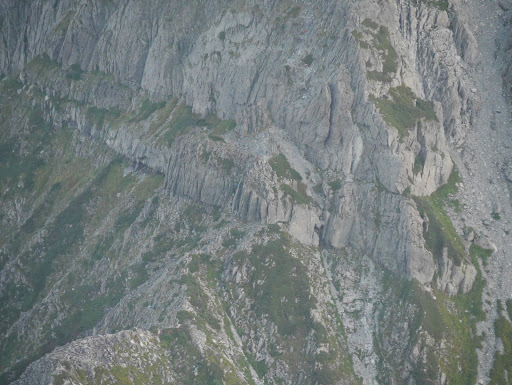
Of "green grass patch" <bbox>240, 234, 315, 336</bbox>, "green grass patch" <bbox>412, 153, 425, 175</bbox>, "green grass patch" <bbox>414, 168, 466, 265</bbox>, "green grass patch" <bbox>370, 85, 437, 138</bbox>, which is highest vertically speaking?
"green grass patch" <bbox>370, 85, 437, 138</bbox>

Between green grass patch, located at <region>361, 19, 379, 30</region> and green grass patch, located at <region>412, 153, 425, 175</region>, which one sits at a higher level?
green grass patch, located at <region>361, 19, 379, 30</region>

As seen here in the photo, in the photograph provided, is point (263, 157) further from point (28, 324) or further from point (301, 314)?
point (28, 324)

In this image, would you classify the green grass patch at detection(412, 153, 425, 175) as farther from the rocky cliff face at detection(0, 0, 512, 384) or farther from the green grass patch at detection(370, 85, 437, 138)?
the green grass patch at detection(370, 85, 437, 138)

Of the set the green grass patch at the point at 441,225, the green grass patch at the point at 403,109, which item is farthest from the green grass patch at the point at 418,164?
the green grass patch at the point at 403,109

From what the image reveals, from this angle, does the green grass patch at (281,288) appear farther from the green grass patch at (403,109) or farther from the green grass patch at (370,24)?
the green grass patch at (370,24)

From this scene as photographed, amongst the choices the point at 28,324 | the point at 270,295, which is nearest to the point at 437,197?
the point at 270,295

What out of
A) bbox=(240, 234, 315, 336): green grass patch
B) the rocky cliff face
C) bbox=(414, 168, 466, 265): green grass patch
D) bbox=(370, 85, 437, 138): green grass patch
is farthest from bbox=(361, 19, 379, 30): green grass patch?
bbox=(240, 234, 315, 336): green grass patch

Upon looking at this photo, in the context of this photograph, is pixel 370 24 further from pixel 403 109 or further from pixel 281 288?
Answer: pixel 281 288

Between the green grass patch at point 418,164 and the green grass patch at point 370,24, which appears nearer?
the green grass patch at point 418,164

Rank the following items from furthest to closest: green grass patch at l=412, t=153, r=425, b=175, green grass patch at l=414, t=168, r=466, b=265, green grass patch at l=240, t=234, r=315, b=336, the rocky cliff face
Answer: green grass patch at l=412, t=153, r=425, b=175
green grass patch at l=414, t=168, r=466, b=265
green grass patch at l=240, t=234, r=315, b=336
the rocky cliff face
